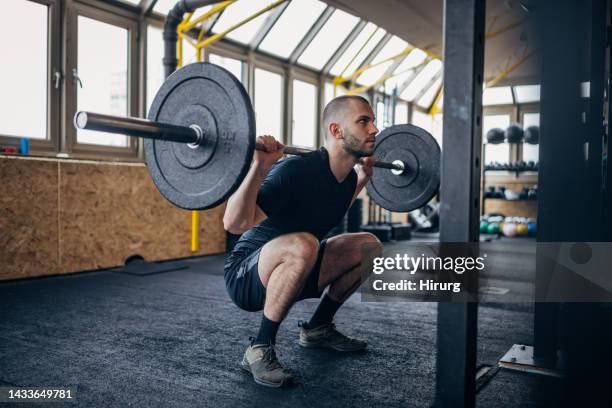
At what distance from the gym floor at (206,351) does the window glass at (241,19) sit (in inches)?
110

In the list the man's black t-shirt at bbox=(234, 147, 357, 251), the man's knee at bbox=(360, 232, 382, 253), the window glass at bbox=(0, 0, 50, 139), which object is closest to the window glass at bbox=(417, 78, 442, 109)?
the window glass at bbox=(0, 0, 50, 139)

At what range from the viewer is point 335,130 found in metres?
1.85

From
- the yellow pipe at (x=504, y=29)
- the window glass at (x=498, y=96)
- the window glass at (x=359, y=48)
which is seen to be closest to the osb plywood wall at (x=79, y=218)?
the window glass at (x=359, y=48)

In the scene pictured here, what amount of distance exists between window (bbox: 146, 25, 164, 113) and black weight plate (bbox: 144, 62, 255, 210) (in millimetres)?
2979

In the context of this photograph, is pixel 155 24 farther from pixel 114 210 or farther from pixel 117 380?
pixel 117 380

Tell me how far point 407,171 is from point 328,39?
164 inches

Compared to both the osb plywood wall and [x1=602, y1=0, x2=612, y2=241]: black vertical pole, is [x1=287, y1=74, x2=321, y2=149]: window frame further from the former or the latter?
[x1=602, y1=0, x2=612, y2=241]: black vertical pole

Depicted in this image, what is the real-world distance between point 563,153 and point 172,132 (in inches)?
49.6

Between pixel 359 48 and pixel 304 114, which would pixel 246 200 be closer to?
pixel 304 114

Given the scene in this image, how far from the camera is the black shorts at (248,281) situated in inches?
67.9

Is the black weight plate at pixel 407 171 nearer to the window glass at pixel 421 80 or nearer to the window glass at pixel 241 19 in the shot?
the window glass at pixel 241 19

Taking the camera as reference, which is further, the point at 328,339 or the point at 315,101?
the point at 315,101

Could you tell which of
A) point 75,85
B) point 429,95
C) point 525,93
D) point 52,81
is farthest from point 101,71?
point 525,93

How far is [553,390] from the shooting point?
1575mm
